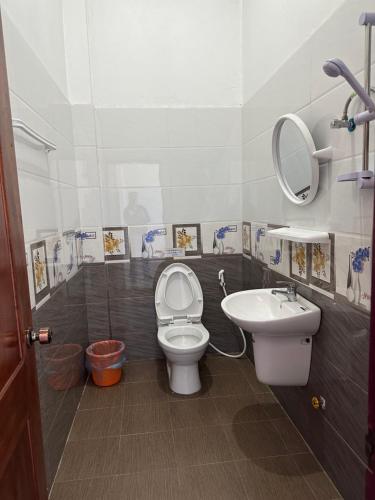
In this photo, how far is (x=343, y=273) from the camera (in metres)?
1.36

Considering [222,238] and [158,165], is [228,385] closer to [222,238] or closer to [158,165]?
[222,238]

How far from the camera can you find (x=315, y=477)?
61.3 inches

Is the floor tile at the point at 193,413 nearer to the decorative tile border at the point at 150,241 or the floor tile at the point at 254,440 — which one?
the floor tile at the point at 254,440

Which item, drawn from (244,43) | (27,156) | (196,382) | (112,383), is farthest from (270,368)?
(244,43)

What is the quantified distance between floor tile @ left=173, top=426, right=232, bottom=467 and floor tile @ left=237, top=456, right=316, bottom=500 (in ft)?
0.42

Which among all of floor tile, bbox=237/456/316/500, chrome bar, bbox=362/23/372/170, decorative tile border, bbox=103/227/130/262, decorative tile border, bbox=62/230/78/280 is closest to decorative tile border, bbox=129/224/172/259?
decorative tile border, bbox=103/227/130/262

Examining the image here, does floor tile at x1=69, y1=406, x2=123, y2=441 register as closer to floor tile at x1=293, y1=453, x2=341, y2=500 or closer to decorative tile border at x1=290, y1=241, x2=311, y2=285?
floor tile at x1=293, y1=453, x2=341, y2=500

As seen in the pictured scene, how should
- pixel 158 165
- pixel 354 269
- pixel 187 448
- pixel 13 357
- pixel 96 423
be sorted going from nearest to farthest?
pixel 13 357
pixel 354 269
pixel 187 448
pixel 96 423
pixel 158 165

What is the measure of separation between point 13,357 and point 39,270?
76cm

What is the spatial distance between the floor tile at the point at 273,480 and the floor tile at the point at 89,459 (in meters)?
0.65

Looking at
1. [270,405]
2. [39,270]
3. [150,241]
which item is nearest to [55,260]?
[39,270]

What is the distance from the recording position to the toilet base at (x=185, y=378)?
223 cm

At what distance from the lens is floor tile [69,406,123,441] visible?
6.29 ft

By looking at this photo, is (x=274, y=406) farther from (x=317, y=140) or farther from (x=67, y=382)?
(x=317, y=140)
